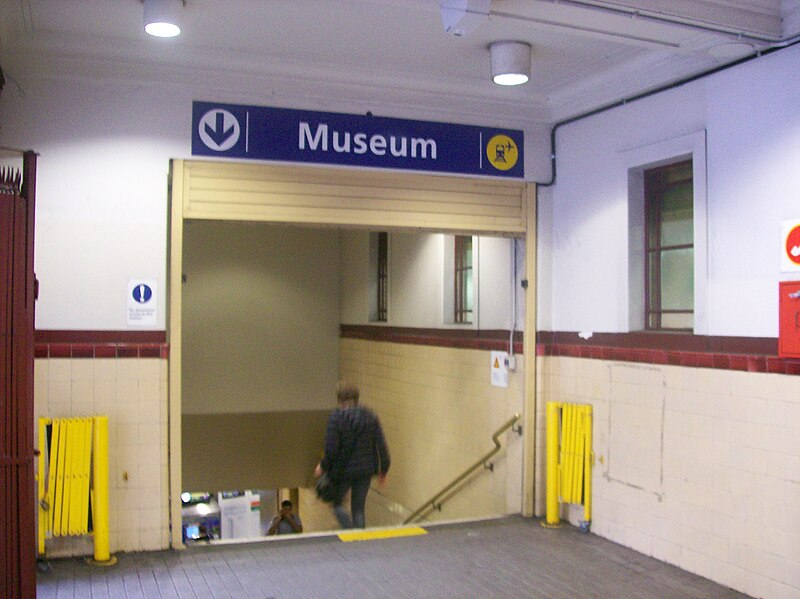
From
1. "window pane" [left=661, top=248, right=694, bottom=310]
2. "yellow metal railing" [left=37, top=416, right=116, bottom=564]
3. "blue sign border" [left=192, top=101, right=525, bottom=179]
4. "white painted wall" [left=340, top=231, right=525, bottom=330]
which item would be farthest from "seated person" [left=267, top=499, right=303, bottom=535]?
"window pane" [left=661, top=248, right=694, bottom=310]

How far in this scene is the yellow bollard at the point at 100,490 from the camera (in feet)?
18.9

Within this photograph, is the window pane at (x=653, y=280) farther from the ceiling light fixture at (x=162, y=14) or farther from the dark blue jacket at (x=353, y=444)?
the ceiling light fixture at (x=162, y=14)

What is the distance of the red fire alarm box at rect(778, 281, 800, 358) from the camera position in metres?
4.89

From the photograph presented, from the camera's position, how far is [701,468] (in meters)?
5.64

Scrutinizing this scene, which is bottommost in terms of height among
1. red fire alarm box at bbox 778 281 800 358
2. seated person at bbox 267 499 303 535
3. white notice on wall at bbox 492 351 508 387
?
seated person at bbox 267 499 303 535

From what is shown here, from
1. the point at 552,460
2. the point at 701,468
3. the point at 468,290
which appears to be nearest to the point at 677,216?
the point at 701,468

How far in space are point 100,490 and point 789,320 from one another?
4573mm

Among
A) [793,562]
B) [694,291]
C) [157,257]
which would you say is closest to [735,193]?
[694,291]

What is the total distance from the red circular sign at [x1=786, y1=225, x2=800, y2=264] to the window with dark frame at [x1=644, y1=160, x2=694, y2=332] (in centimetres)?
100

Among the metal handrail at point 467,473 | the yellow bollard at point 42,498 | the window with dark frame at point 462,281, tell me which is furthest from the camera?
the window with dark frame at point 462,281

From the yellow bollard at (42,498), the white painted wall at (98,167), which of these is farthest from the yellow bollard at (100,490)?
the white painted wall at (98,167)

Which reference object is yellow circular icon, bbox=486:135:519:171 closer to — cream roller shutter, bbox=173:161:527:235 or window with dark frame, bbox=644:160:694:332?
cream roller shutter, bbox=173:161:527:235

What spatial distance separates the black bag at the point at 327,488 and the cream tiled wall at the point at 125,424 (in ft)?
5.25

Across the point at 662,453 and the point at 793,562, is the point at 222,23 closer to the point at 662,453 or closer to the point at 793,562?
the point at 662,453
